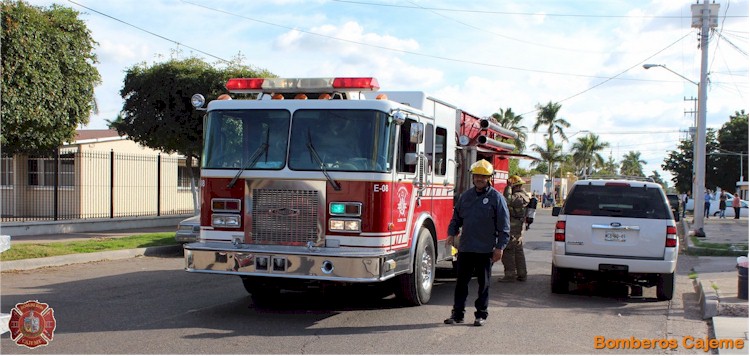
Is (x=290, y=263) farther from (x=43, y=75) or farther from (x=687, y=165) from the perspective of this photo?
(x=687, y=165)

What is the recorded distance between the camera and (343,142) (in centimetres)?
816

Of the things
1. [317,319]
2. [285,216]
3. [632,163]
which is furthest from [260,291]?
[632,163]

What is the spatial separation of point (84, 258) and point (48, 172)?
10993 millimetres

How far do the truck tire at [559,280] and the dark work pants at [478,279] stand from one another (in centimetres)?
262

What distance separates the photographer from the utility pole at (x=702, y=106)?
22734 mm

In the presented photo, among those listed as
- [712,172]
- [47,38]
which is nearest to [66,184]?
[47,38]

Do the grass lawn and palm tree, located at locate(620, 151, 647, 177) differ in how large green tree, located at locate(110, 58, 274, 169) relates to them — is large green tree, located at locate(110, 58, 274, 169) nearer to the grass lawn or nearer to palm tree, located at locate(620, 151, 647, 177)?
the grass lawn

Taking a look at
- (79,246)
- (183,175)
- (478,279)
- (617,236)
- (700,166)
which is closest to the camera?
(478,279)

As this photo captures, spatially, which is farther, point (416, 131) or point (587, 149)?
point (587, 149)

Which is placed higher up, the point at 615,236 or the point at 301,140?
the point at 301,140

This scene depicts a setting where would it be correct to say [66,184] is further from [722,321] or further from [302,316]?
[722,321]

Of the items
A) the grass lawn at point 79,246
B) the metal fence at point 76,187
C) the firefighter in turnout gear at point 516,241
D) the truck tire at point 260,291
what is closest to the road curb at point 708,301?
the firefighter in turnout gear at point 516,241

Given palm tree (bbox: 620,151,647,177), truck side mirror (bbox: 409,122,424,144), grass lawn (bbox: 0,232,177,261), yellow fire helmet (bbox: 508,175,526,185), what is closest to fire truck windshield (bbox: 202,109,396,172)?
truck side mirror (bbox: 409,122,424,144)

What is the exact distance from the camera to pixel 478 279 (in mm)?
8141
